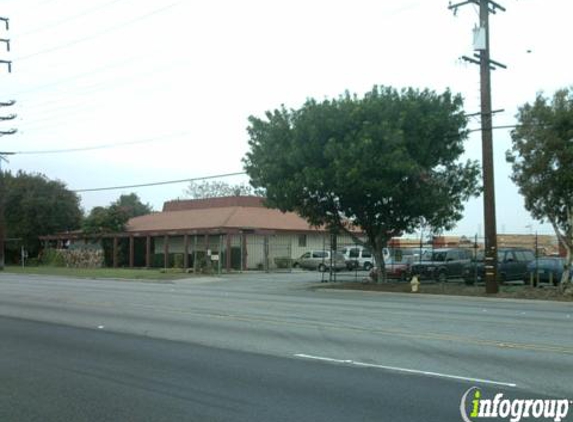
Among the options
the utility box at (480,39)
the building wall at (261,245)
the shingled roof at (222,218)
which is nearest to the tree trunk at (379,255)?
the utility box at (480,39)

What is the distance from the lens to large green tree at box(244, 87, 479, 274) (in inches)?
1016

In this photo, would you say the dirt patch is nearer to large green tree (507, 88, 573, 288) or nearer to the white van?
large green tree (507, 88, 573, 288)

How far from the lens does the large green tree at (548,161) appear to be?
79.0 feet

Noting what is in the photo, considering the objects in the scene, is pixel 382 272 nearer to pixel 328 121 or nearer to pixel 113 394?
pixel 328 121

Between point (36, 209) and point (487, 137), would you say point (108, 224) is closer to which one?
point (36, 209)

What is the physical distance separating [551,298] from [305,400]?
1892cm

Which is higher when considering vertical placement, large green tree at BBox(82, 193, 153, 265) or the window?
large green tree at BBox(82, 193, 153, 265)

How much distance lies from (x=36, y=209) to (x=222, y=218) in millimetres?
20900

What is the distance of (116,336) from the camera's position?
41.6 ft

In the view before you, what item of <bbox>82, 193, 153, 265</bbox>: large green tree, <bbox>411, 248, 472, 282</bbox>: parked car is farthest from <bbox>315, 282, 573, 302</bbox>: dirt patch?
<bbox>82, 193, 153, 265</bbox>: large green tree

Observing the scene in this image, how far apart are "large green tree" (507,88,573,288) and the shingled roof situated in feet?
75.4

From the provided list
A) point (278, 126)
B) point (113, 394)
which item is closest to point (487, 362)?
point (113, 394)

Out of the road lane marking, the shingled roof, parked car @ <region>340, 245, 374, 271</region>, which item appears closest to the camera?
the road lane marking

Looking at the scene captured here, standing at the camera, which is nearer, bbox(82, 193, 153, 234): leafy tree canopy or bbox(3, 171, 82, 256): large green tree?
bbox(82, 193, 153, 234): leafy tree canopy
